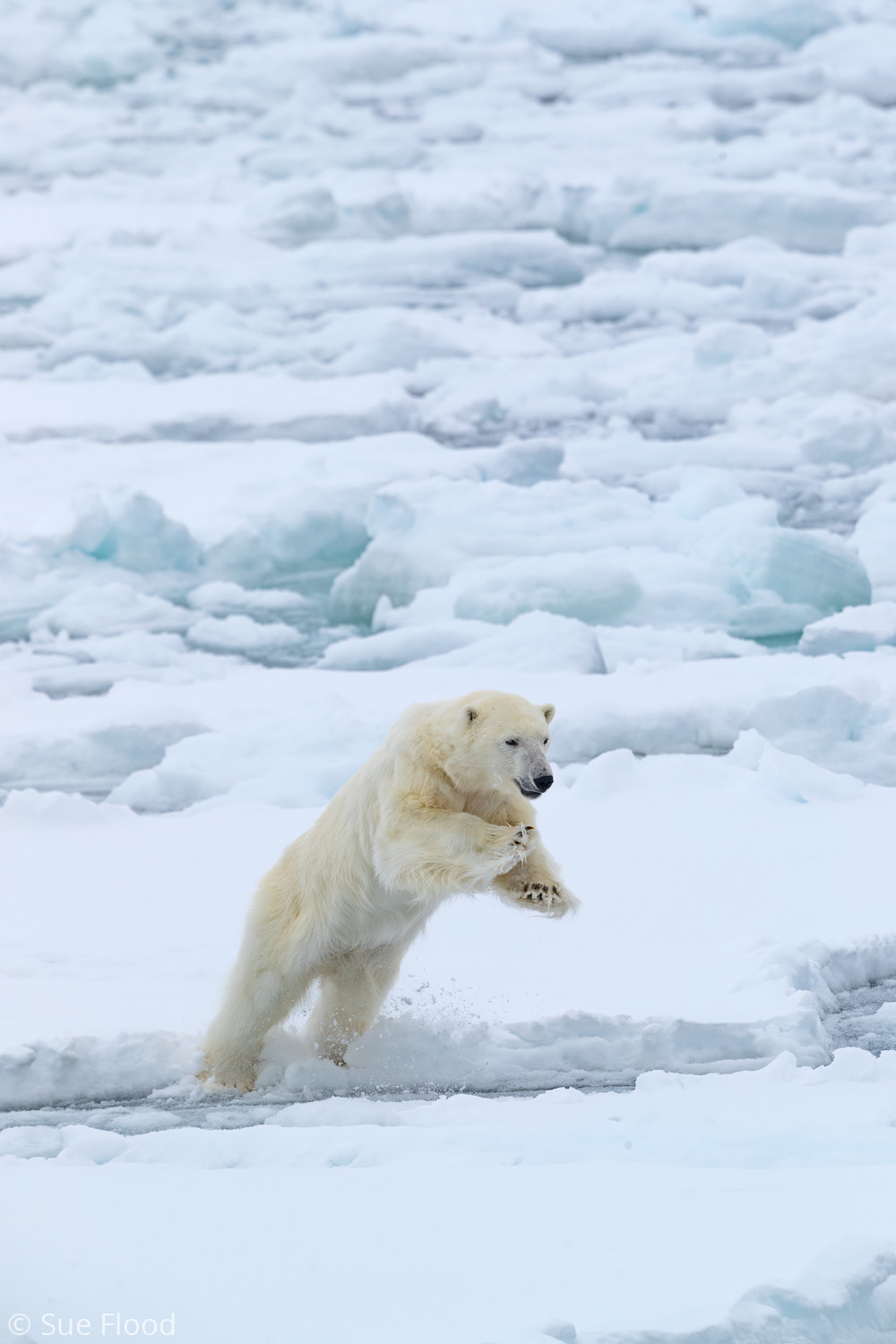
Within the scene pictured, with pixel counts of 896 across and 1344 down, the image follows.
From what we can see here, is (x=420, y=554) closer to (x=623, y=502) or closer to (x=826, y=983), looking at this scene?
(x=623, y=502)

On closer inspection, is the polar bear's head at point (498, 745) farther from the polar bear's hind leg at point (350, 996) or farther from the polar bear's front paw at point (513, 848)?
the polar bear's hind leg at point (350, 996)

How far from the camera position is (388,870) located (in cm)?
271

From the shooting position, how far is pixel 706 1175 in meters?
2.08

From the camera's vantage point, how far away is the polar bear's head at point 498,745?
108 inches

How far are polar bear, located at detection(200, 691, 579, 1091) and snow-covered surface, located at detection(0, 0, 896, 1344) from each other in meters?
0.15

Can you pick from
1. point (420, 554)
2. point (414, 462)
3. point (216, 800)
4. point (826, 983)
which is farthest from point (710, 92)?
point (826, 983)

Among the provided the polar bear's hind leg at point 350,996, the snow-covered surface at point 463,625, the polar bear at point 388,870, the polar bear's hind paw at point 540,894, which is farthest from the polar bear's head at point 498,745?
the snow-covered surface at point 463,625

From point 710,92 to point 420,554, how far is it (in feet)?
32.4

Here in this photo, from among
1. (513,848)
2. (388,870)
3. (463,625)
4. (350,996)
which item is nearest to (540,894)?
(513,848)

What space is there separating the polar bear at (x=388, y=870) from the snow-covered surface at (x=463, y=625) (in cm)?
15

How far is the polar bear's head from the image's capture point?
8.97 feet

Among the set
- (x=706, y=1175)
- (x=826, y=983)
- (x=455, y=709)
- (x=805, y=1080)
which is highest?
(x=455, y=709)

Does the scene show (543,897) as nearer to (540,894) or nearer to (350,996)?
(540,894)

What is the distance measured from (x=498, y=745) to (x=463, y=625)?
3.65 meters
